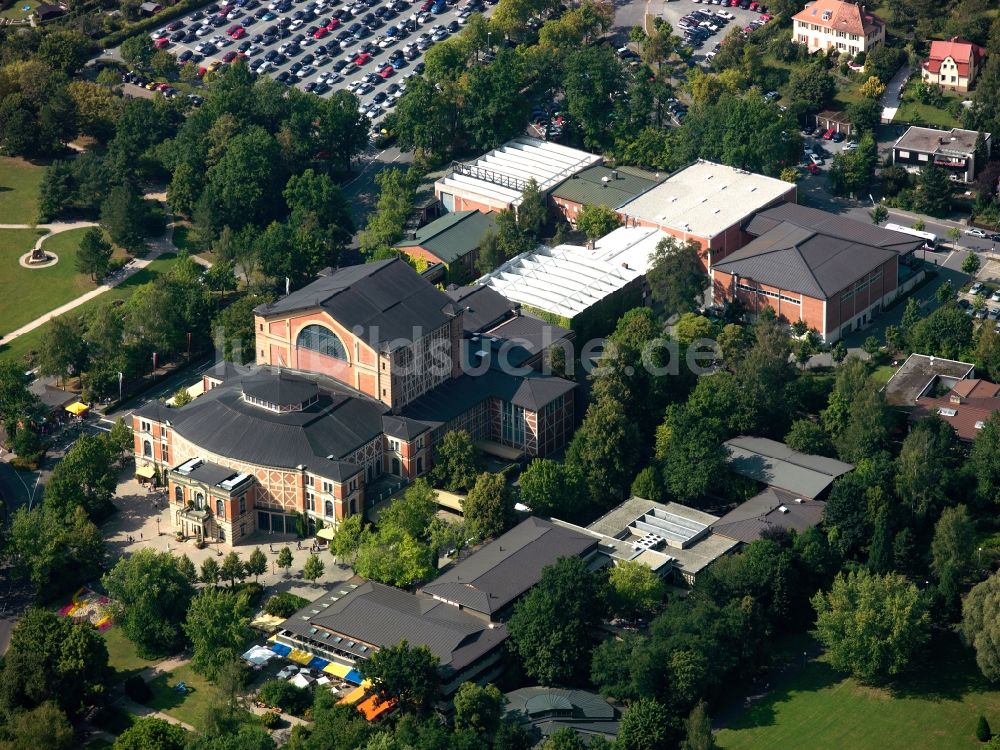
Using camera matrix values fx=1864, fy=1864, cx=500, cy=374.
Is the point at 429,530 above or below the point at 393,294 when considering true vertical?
below

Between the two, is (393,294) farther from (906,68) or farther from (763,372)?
(906,68)

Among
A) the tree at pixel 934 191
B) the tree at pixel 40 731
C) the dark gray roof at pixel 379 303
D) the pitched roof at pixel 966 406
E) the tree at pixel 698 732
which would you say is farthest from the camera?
the tree at pixel 934 191

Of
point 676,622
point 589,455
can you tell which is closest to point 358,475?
point 589,455

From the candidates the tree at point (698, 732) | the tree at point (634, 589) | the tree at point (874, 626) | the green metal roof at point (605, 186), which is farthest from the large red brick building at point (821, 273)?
the tree at point (698, 732)

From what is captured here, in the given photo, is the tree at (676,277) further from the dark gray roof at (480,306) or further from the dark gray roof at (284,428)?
the dark gray roof at (284,428)

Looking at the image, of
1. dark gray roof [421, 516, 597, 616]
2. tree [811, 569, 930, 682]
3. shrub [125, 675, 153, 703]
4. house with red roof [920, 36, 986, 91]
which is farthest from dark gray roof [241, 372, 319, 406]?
house with red roof [920, 36, 986, 91]

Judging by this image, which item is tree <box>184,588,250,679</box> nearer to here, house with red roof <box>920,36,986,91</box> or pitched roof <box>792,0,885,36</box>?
house with red roof <box>920,36,986,91</box>
